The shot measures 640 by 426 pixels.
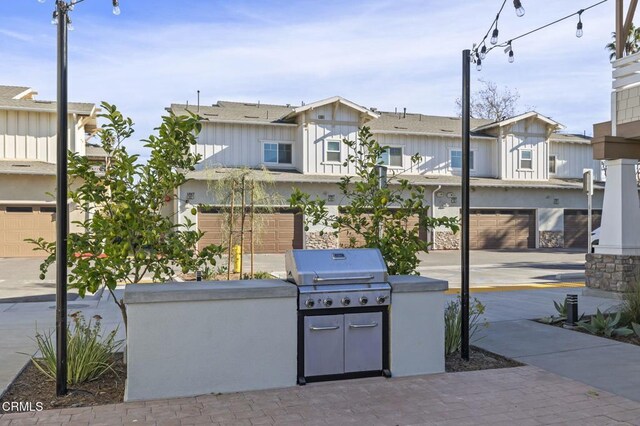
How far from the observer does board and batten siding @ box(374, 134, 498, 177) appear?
29.6 metres

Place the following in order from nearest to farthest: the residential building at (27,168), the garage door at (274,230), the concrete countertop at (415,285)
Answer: the concrete countertop at (415,285)
the residential building at (27,168)
the garage door at (274,230)

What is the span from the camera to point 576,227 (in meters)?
32.4

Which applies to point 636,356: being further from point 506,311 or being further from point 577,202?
point 577,202

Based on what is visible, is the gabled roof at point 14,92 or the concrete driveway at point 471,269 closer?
the concrete driveway at point 471,269

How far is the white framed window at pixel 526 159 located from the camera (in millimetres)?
31297

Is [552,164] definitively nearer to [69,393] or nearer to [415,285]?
[415,285]

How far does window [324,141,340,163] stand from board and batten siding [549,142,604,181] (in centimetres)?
1318

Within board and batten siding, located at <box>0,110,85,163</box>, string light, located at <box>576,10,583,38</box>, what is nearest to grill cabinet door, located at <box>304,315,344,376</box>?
string light, located at <box>576,10,583,38</box>

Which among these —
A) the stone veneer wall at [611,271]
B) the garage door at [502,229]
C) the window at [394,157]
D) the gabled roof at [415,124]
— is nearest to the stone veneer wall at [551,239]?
the garage door at [502,229]

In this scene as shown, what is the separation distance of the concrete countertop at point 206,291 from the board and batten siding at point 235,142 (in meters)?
21.0

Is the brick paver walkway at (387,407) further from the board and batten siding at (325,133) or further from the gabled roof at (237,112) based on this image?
the gabled roof at (237,112)

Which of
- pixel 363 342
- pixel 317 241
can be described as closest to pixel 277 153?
pixel 317 241

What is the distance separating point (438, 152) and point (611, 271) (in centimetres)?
1873

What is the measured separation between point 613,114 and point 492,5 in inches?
201
